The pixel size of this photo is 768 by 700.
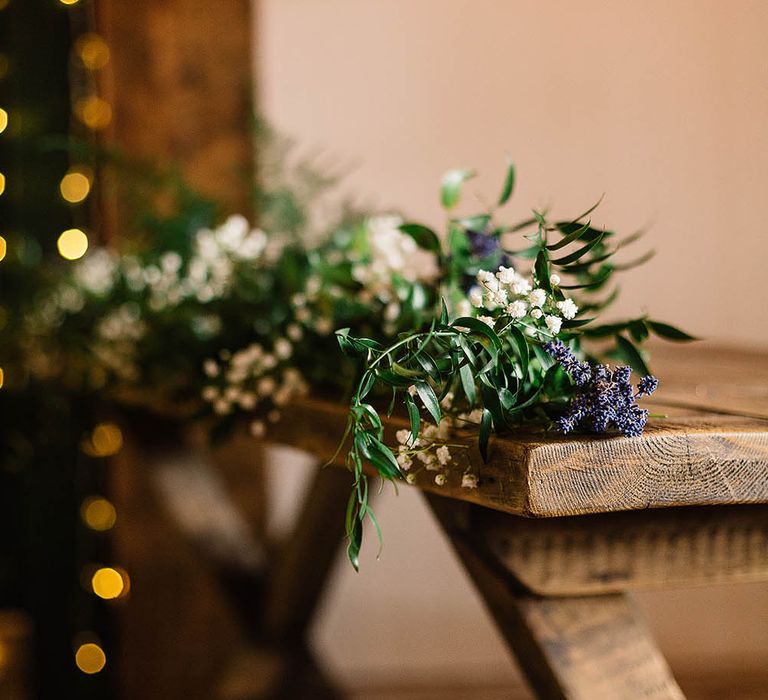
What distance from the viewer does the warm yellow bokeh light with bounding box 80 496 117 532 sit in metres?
2.22

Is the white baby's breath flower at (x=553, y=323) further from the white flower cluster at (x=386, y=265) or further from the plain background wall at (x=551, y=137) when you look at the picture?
the plain background wall at (x=551, y=137)

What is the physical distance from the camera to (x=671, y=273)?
218 cm

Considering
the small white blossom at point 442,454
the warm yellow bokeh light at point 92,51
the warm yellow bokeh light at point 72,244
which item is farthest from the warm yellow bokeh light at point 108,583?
the small white blossom at point 442,454

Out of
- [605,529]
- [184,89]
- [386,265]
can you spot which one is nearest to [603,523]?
[605,529]

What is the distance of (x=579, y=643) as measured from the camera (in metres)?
0.78

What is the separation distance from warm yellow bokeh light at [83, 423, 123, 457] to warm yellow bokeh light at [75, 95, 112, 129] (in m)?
→ 0.70

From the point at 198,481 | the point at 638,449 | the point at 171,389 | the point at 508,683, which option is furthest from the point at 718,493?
the point at 508,683

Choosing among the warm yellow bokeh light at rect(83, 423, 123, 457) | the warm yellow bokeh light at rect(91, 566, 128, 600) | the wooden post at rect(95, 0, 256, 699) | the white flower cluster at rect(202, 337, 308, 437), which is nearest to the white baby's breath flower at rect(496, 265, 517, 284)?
the white flower cluster at rect(202, 337, 308, 437)

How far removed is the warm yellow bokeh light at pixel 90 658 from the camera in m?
2.28

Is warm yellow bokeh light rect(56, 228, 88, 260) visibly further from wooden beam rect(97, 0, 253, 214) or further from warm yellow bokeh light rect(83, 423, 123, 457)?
warm yellow bokeh light rect(83, 423, 123, 457)

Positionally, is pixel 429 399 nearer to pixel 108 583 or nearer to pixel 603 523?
pixel 603 523

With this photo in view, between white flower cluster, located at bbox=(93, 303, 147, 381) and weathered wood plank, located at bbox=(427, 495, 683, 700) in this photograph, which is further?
white flower cluster, located at bbox=(93, 303, 147, 381)

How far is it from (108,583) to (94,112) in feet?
3.67

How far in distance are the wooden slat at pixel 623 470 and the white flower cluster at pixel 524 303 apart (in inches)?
3.4
